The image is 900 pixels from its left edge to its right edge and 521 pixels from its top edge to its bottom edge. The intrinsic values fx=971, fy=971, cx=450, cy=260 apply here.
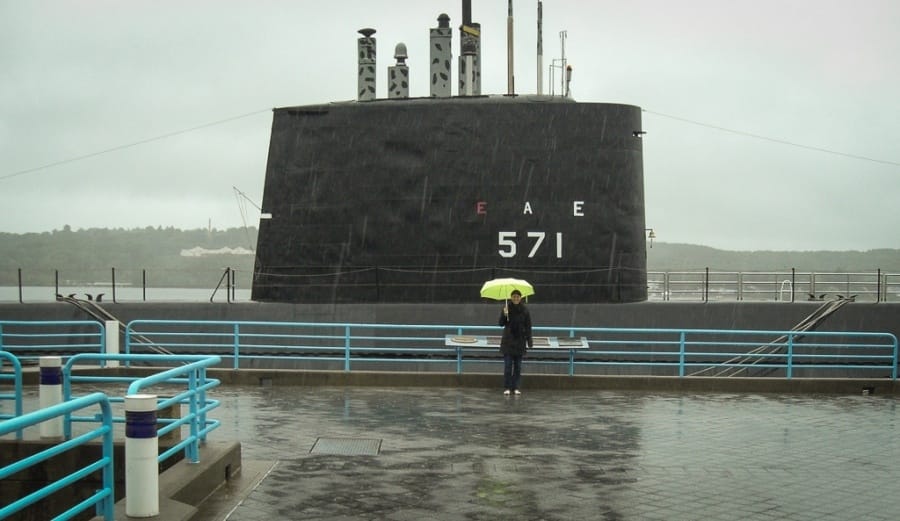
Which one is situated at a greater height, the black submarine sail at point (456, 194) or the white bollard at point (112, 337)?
the black submarine sail at point (456, 194)

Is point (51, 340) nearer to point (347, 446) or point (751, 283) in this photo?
point (347, 446)

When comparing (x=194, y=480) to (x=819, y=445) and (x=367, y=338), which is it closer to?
(x=819, y=445)

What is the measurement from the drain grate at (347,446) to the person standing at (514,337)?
4.23 metres

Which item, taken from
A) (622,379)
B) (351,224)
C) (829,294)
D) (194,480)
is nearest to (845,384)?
(622,379)

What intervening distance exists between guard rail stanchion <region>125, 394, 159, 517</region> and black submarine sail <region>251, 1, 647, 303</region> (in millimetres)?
10658

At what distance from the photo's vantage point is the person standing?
13914 millimetres

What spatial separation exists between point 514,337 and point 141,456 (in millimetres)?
8453

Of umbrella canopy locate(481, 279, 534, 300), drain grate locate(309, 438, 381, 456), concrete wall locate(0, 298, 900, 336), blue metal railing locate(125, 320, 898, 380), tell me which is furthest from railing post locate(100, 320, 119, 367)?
drain grate locate(309, 438, 381, 456)

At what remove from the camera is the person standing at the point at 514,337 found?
13.9 m

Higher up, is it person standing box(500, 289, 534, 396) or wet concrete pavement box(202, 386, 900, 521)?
person standing box(500, 289, 534, 396)

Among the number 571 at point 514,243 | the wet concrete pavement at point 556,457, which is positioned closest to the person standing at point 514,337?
the wet concrete pavement at point 556,457

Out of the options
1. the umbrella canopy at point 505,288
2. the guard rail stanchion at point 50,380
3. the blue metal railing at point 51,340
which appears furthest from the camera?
the blue metal railing at point 51,340

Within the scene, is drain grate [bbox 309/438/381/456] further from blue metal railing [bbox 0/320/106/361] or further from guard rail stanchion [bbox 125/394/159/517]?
blue metal railing [bbox 0/320/106/361]

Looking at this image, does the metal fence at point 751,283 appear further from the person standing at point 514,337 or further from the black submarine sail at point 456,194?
the person standing at point 514,337
